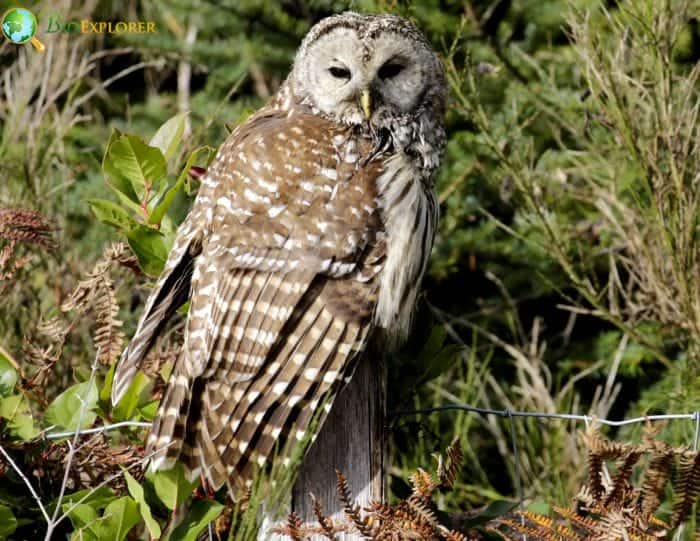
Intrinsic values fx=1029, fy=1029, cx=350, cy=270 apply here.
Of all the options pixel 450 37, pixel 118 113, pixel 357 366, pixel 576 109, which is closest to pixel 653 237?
pixel 576 109

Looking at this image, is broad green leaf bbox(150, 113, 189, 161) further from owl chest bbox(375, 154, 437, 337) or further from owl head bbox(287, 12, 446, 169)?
owl chest bbox(375, 154, 437, 337)

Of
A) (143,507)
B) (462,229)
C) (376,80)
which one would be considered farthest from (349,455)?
(462,229)

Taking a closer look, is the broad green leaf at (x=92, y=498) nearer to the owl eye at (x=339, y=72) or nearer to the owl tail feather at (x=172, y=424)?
A: the owl tail feather at (x=172, y=424)

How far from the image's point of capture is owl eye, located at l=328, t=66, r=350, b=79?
2709 millimetres

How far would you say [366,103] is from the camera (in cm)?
259

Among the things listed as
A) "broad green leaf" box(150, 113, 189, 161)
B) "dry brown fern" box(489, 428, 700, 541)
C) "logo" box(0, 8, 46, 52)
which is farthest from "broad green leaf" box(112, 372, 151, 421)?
"logo" box(0, 8, 46, 52)

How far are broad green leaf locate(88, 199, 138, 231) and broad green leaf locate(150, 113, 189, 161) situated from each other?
0.19 meters

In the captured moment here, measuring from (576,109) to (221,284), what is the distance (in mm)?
2003

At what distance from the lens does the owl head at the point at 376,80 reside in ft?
8.70

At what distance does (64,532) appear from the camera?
2582 mm

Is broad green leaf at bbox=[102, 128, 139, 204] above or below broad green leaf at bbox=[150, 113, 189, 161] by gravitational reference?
below

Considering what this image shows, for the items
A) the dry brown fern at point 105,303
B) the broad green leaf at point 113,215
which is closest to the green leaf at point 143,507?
the dry brown fern at point 105,303

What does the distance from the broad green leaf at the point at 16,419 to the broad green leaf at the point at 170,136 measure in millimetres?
728

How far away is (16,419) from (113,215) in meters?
0.57
